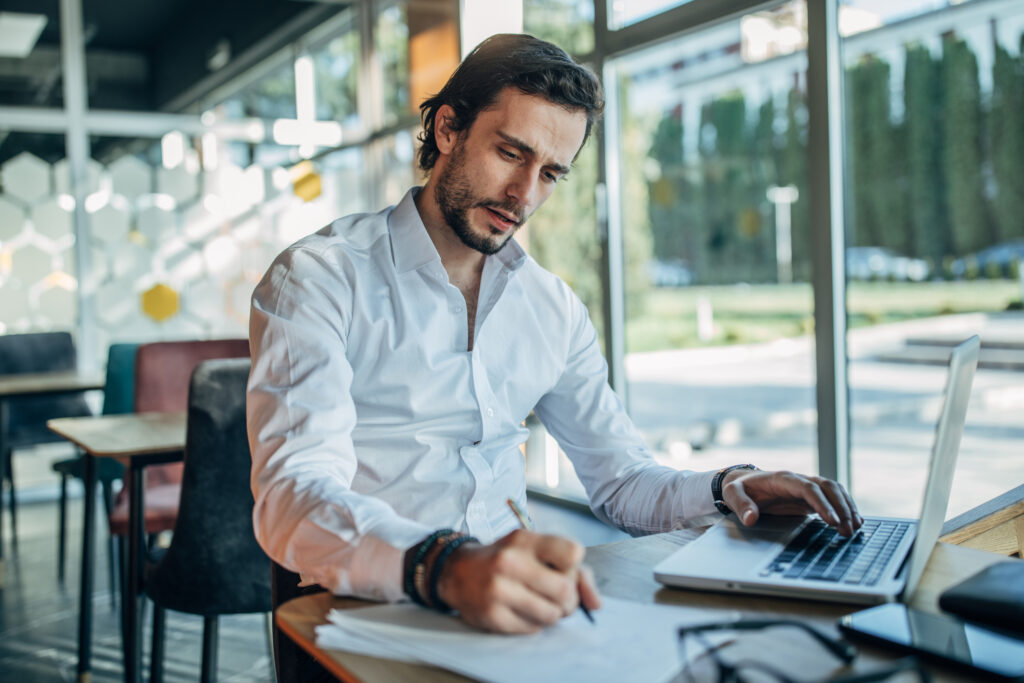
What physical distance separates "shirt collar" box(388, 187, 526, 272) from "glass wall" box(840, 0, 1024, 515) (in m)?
2.75

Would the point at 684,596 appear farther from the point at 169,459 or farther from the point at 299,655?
the point at 169,459

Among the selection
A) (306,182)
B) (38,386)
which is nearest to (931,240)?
(306,182)

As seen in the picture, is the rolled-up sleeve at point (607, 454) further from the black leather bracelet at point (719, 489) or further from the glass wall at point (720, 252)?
the glass wall at point (720, 252)

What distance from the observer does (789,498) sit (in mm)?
1121

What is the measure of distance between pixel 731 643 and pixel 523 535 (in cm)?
20

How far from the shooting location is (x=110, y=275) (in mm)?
5492

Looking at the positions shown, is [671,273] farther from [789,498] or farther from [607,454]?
[789,498]

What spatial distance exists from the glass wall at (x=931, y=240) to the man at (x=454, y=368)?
261 centimetres

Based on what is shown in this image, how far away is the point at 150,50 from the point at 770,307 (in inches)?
408

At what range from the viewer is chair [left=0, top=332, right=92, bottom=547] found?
4.21 metres

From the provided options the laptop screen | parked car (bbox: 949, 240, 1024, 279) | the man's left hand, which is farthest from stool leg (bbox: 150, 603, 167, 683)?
parked car (bbox: 949, 240, 1024, 279)

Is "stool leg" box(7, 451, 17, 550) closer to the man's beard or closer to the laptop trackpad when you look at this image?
the man's beard

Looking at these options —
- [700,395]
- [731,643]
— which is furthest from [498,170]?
[700,395]

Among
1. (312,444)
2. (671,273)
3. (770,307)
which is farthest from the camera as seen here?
(671,273)
